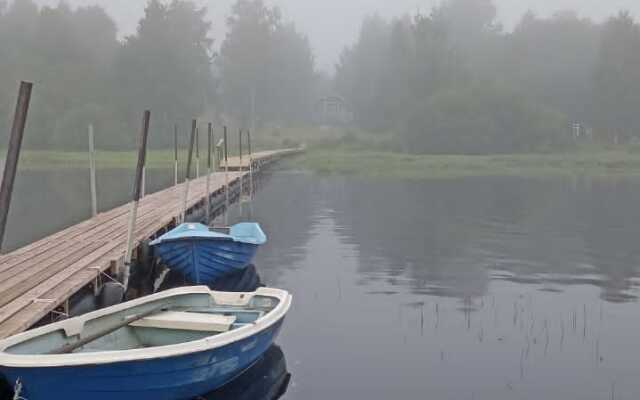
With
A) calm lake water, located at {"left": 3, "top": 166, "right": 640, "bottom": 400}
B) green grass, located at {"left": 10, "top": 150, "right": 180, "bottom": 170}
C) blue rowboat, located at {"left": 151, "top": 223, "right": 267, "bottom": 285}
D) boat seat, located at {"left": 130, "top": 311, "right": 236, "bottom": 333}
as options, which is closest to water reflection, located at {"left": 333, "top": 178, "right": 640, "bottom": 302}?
calm lake water, located at {"left": 3, "top": 166, "right": 640, "bottom": 400}

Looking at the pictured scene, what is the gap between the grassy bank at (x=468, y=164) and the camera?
6247cm

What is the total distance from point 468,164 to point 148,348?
195 feet

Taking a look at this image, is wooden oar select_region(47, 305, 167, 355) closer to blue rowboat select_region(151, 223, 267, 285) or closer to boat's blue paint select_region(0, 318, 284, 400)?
boat's blue paint select_region(0, 318, 284, 400)

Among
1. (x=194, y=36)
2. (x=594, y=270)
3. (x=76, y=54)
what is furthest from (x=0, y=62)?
(x=594, y=270)

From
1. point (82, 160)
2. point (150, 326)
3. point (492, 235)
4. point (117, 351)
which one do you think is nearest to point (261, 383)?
point (150, 326)

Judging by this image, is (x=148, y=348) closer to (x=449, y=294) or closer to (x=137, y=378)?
(x=137, y=378)

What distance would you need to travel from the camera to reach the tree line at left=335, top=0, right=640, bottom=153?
76.6 m

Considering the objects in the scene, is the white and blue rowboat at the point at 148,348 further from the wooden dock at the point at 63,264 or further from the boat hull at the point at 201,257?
the boat hull at the point at 201,257

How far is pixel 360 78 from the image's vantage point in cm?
10212

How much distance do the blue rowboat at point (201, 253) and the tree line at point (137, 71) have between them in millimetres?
63932

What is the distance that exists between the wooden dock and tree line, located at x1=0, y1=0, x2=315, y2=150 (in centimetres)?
6000

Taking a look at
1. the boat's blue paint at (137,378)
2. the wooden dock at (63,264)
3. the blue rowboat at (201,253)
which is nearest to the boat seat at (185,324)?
the boat's blue paint at (137,378)

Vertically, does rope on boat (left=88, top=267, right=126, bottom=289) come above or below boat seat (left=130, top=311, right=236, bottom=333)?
above

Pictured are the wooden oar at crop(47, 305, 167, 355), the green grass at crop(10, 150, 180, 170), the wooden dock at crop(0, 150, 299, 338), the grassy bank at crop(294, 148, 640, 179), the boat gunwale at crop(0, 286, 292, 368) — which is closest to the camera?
the boat gunwale at crop(0, 286, 292, 368)
